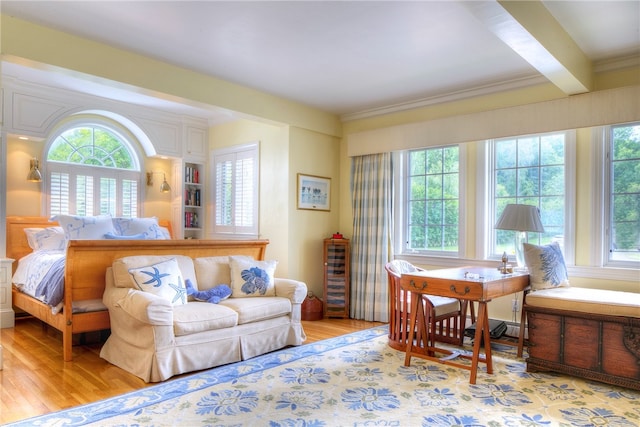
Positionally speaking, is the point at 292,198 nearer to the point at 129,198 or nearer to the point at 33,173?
the point at 129,198

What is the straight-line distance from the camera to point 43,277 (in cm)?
388

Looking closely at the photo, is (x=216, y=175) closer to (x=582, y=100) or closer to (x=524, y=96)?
(x=524, y=96)

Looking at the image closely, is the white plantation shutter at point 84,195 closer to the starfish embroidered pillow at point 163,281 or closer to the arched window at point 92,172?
the arched window at point 92,172

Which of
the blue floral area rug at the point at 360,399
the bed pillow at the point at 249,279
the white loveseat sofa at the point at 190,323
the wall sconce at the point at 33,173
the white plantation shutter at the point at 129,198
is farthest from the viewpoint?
the white plantation shutter at the point at 129,198

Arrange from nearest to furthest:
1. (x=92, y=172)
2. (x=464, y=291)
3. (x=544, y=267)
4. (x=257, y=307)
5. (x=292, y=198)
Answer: (x=464, y=291) → (x=544, y=267) → (x=257, y=307) → (x=292, y=198) → (x=92, y=172)

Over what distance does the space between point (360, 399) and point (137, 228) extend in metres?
3.73

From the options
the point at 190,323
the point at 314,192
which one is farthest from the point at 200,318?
the point at 314,192

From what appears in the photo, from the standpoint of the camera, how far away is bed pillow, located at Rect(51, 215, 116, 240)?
15.5ft

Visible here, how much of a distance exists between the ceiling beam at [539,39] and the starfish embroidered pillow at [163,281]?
2821 mm

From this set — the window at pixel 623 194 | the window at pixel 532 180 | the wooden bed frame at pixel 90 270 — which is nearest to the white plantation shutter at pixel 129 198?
the wooden bed frame at pixel 90 270

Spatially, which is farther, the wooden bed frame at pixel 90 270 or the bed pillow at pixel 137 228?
the bed pillow at pixel 137 228

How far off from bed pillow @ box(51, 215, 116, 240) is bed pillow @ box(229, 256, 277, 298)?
186 centimetres

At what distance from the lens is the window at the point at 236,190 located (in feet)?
18.4

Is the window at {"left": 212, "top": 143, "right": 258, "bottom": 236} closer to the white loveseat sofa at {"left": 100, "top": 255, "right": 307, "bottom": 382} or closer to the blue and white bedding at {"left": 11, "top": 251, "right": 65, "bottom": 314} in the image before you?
the white loveseat sofa at {"left": 100, "top": 255, "right": 307, "bottom": 382}
